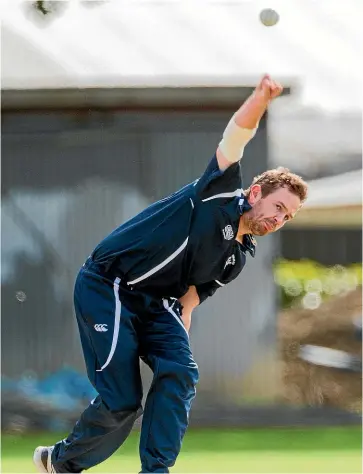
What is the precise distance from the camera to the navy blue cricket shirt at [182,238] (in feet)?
14.5

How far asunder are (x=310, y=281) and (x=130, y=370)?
13.8ft

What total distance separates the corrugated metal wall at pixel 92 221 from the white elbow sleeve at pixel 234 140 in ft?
12.9

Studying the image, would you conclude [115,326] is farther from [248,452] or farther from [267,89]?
[248,452]

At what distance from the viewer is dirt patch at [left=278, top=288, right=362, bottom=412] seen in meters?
8.30

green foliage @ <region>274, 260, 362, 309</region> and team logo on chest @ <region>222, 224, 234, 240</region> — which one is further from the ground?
green foliage @ <region>274, 260, 362, 309</region>

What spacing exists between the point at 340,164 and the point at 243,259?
392cm

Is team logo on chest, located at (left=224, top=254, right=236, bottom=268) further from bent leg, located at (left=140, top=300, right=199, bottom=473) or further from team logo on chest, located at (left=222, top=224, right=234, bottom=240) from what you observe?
bent leg, located at (left=140, top=300, right=199, bottom=473)

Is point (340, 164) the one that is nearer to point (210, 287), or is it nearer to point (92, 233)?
point (92, 233)

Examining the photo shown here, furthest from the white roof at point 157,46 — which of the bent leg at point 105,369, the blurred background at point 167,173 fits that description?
the bent leg at point 105,369

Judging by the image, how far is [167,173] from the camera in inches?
328

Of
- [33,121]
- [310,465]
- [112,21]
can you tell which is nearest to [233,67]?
[112,21]

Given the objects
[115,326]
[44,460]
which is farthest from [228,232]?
[44,460]

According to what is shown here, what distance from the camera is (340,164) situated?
27.7ft

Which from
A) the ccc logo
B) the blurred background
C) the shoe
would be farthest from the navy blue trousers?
the blurred background
